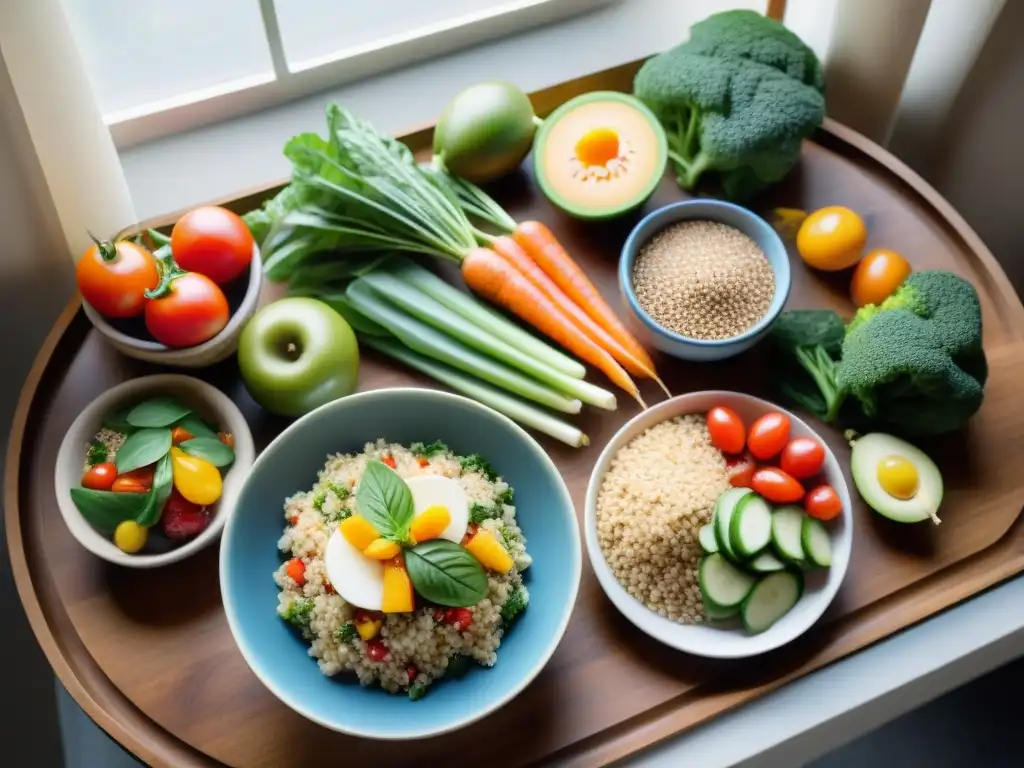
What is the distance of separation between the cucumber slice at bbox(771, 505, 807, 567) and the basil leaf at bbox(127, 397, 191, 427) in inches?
28.6

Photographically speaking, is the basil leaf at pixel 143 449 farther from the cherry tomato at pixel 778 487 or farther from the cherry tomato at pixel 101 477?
the cherry tomato at pixel 778 487

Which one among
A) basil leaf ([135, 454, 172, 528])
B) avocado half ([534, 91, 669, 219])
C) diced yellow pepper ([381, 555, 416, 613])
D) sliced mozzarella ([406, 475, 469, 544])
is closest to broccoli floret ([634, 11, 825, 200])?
avocado half ([534, 91, 669, 219])

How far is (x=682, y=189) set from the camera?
56.4 inches

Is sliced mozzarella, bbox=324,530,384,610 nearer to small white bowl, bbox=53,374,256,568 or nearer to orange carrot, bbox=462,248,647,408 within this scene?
small white bowl, bbox=53,374,256,568

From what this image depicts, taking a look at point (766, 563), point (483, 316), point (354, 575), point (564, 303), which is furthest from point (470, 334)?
point (766, 563)

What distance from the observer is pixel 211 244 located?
1196mm

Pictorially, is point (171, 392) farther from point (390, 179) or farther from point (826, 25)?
point (826, 25)

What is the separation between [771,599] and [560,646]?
26 centimetres

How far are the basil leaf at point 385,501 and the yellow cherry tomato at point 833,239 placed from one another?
0.68 m

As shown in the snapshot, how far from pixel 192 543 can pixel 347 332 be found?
0.32 meters

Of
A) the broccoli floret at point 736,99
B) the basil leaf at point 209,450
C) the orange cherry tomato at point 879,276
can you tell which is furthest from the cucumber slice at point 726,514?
the basil leaf at point 209,450

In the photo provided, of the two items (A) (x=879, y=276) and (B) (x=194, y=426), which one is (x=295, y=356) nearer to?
(B) (x=194, y=426)

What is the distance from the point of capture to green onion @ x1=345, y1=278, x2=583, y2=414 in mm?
1274

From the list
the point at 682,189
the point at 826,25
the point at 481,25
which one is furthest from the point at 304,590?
the point at 826,25
